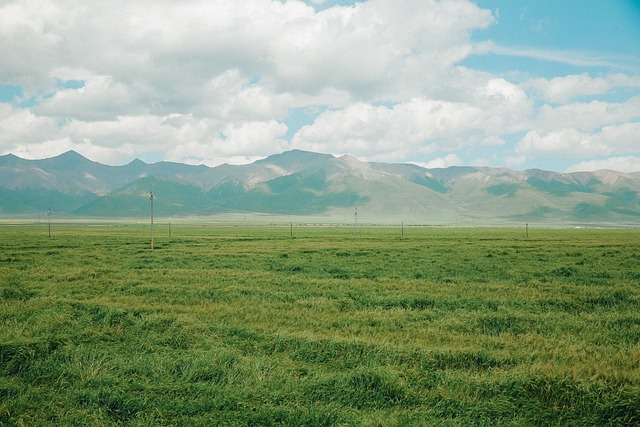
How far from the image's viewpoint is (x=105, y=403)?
7.54 metres

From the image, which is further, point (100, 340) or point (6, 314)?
point (6, 314)

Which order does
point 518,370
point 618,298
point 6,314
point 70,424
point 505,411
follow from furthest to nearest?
point 618,298 → point 6,314 → point 518,370 → point 505,411 → point 70,424

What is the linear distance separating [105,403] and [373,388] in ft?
14.2

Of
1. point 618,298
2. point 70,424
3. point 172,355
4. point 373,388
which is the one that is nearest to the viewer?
point 70,424

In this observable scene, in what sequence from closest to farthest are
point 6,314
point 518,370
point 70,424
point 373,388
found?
point 70,424, point 373,388, point 518,370, point 6,314

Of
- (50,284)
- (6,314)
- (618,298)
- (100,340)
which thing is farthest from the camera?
(50,284)

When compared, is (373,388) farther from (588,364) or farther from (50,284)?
(50,284)

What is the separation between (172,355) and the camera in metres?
9.73

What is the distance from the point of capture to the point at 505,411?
732cm

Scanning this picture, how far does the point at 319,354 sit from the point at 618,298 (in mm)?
12100

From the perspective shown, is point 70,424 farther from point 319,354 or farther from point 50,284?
point 50,284

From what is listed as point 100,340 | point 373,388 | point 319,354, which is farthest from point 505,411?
point 100,340

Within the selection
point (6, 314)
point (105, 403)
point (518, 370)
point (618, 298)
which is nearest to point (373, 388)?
point (518, 370)

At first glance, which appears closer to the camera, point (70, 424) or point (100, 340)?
point (70, 424)
